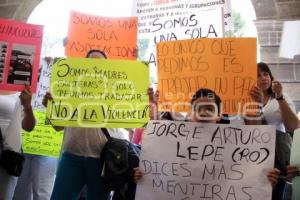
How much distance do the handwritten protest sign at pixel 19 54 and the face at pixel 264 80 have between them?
1.27 meters

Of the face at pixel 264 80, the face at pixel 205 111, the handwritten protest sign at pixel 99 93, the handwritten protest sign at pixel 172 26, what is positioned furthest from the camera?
the handwritten protest sign at pixel 172 26

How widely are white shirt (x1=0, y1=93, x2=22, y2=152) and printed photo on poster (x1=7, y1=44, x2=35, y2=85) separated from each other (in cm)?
20

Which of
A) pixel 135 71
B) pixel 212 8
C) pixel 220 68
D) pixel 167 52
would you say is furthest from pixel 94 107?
pixel 212 8

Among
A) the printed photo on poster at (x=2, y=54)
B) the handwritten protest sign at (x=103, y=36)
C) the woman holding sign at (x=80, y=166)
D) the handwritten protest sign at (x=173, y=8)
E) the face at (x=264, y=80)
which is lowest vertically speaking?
the woman holding sign at (x=80, y=166)

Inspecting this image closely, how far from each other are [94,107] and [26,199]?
4.41ft

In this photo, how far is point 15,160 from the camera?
2.35m

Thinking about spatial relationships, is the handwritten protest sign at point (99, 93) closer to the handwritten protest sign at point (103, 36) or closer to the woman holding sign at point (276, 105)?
the handwritten protest sign at point (103, 36)

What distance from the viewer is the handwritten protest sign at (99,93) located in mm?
2184

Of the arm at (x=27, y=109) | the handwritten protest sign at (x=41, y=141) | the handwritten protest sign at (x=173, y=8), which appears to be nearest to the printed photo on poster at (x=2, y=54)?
the arm at (x=27, y=109)

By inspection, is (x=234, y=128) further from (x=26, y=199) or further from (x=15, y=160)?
(x=26, y=199)

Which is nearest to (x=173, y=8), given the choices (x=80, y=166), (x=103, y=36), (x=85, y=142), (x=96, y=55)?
(x=103, y=36)

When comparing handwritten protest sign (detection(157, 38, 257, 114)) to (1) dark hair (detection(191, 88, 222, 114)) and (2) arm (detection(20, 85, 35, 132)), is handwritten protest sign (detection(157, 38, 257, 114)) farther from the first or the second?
(2) arm (detection(20, 85, 35, 132))

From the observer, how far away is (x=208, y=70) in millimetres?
2213

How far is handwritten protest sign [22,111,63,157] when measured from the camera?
3.02 metres
